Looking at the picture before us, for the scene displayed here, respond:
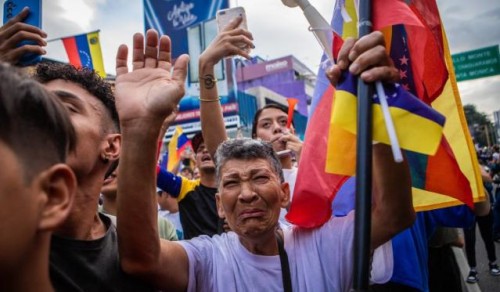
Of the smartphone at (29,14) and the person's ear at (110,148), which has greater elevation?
the smartphone at (29,14)

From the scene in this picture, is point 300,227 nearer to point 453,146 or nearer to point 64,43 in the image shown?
point 453,146

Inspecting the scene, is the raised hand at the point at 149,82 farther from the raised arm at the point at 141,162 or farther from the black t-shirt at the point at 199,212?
the black t-shirt at the point at 199,212

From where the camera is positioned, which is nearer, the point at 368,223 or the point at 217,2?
the point at 368,223

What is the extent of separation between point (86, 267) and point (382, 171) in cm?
106

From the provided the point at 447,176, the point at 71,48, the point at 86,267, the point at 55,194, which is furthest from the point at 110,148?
the point at 71,48

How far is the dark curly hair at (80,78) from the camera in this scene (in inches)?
58.0

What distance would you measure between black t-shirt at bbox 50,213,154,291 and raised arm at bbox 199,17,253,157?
1.14 m

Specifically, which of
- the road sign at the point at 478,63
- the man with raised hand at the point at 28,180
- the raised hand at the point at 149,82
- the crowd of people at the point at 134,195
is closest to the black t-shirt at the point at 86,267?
the crowd of people at the point at 134,195

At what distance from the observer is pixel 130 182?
1289 mm

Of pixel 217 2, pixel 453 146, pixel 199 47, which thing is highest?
pixel 217 2

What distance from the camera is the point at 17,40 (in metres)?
1.56

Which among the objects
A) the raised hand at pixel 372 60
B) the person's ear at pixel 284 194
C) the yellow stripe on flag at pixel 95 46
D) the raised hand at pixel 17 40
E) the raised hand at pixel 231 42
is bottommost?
the person's ear at pixel 284 194

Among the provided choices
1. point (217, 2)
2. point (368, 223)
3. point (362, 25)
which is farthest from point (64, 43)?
point (217, 2)

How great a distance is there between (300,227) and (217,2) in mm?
13766
